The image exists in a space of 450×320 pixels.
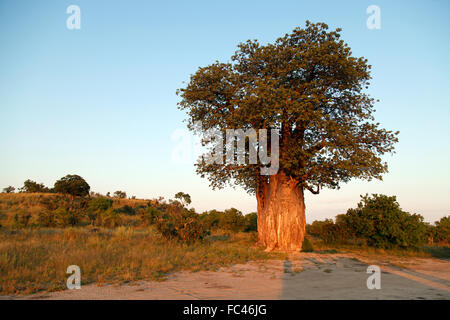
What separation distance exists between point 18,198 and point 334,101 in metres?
33.9

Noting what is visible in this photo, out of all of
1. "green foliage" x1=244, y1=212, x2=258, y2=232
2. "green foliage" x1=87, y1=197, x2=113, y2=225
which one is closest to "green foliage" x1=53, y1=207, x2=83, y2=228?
"green foliage" x1=87, y1=197, x2=113, y2=225

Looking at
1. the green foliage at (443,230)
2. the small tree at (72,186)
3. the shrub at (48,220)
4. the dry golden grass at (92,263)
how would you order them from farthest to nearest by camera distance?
the small tree at (72,186)
the shrub at (48,220)
the green foliage at (443,230)
the dry golden grass at (92,263)

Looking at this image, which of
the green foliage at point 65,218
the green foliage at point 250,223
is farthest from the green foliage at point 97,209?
the green foliage at point 250,223

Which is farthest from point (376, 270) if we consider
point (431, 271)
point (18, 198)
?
point (18, 198)

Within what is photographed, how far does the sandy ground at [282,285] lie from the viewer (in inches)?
207

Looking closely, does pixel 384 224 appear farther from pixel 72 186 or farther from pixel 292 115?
pixel 72 186

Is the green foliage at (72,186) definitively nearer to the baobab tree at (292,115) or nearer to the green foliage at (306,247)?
the baobab tree at (292,115)

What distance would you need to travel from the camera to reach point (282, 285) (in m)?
6.22

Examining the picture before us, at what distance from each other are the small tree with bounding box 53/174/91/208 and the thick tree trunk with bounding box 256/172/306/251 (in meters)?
27.3

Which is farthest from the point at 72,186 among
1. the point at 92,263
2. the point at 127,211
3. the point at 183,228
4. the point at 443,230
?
the point at 443,230

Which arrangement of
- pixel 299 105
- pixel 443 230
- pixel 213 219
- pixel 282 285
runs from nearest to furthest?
pixel 282 285 < pixel 299 105 < pixel 443 230 < pixel 213 219

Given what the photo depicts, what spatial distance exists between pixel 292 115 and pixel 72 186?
99.5 feet

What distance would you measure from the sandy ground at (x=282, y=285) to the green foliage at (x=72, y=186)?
31492mm
